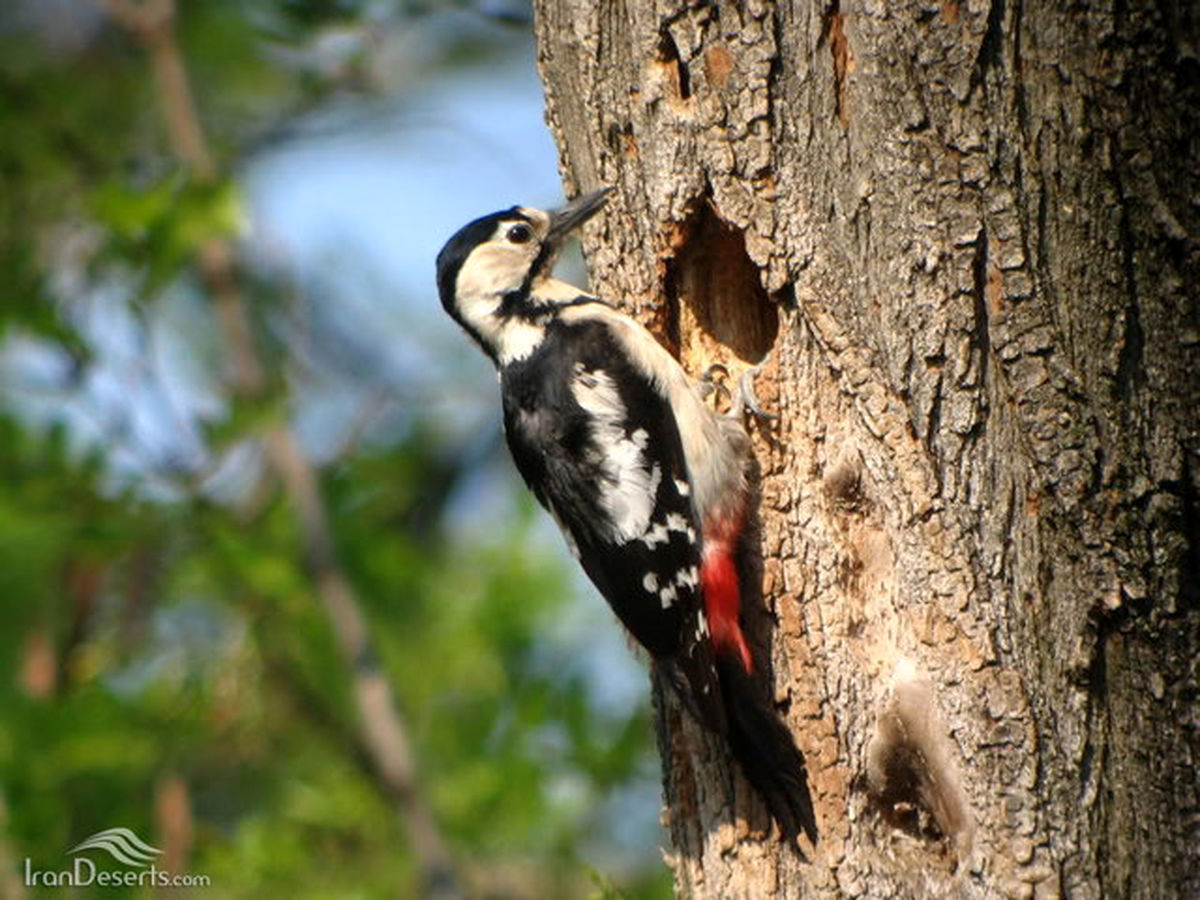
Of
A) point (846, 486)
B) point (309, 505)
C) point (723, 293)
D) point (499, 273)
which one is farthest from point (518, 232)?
point (309, 505)

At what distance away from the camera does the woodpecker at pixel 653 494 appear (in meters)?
3.04

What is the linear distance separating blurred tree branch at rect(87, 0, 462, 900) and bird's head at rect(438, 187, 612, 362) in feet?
4.20

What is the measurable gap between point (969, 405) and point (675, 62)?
103 cm

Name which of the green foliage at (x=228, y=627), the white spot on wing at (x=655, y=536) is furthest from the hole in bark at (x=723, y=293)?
the green foliage at (x=228, y=627)

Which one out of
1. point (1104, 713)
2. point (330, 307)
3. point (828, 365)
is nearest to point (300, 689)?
point (330, 307)

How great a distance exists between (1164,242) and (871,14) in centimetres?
69

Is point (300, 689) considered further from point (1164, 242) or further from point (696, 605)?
point (1164, 242)

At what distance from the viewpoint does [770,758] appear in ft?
9.76

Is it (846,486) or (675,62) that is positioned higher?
(675,62)

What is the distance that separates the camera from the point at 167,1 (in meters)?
5.37

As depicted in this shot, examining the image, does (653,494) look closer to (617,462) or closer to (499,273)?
(617,462)

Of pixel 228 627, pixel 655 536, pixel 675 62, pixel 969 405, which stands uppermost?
pixel 228 627

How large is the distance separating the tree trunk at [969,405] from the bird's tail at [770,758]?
0.04m

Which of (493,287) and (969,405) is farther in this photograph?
(493,287)
